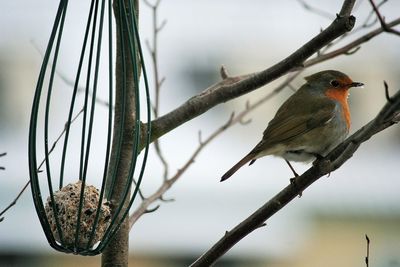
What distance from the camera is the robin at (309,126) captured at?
14.9 ft

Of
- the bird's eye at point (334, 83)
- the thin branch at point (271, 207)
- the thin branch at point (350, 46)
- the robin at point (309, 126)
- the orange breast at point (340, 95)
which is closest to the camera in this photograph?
the thin branch at point (271, 207)

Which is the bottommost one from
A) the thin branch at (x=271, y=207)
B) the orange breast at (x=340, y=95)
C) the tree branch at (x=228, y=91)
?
the thin branch at (x=271, y=207)

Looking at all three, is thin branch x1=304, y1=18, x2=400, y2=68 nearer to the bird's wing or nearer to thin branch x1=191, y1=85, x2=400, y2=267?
thin branch x1=191, y1=85, x2=400, y2=267

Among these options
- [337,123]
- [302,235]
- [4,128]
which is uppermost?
Answer: [4,128]

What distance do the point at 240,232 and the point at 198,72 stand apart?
389 inches

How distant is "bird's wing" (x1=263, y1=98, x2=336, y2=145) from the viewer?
457cm

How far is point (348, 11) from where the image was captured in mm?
3141

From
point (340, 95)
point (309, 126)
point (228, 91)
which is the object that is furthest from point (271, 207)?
point (340, 95)

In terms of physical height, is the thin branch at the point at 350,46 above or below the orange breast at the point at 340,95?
below

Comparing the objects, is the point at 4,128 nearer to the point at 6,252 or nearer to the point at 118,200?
the point at 6,252

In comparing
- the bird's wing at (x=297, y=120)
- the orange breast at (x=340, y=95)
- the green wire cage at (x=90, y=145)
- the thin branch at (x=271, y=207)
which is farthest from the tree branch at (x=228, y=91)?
the orange breast at (x=340, y=95)

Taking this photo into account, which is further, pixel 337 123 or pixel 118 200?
pixel 337 123

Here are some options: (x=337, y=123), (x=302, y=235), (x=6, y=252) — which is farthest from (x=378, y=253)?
(x=337, y=123)

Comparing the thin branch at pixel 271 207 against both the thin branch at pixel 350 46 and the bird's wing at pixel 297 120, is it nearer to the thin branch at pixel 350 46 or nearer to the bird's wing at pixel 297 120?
the thin branch at pixel 350 46
